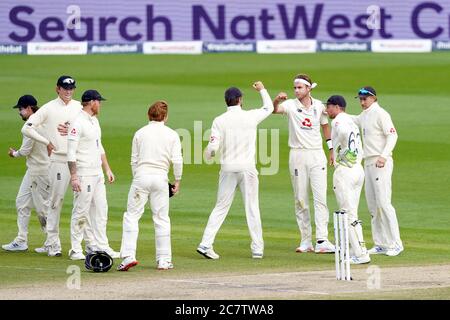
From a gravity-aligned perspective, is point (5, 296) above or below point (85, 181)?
below

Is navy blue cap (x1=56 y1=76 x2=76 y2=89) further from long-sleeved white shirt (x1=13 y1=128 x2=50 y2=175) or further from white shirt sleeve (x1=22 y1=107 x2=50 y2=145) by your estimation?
long-sleeved white shirt (x1=13 y1=128 x2=50 y2=175)

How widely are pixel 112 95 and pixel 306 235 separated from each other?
2059 cm

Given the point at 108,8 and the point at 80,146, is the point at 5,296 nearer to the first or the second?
the point at 80,146

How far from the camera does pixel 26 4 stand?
152ft

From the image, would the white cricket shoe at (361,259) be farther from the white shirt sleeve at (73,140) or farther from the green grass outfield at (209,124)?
the white shirt sleeve at (73,140)

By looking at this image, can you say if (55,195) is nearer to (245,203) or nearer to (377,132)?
(245,203)

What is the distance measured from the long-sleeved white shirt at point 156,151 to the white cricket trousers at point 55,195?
57.1 inches

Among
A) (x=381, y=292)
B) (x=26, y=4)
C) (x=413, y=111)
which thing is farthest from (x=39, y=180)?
(x=26, y=4)

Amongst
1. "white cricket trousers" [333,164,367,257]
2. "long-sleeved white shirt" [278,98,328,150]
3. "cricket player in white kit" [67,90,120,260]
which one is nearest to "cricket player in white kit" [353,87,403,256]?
"long-sleeved white shirt" [278,98,328,150]

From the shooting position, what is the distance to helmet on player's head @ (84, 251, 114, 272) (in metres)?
14.4

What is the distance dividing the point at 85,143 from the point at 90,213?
901 mm

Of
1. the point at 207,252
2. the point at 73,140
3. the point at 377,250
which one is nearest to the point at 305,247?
the point at 377,250

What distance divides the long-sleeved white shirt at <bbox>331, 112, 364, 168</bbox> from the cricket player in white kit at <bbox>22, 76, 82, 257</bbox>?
11.1 ft

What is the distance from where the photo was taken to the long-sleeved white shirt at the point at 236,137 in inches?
621
